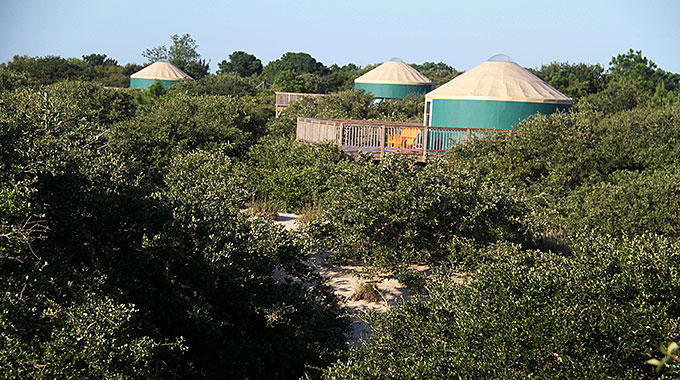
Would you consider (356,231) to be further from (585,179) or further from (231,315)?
(585,179)

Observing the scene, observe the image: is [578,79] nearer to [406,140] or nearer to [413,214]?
[406,140]

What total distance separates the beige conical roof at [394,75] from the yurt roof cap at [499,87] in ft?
68.2

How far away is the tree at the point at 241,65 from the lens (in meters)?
114

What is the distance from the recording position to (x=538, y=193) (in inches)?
755

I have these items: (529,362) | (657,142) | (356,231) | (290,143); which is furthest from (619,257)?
(290,143)

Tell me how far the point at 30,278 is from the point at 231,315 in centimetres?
317

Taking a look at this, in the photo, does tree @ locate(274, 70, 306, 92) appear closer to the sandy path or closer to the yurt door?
the yurt door

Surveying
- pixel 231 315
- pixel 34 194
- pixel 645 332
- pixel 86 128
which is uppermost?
pixel 86 128

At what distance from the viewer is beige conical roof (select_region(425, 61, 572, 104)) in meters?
26.1

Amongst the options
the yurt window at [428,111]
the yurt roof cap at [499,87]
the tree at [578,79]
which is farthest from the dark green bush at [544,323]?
the tree at [578,79]

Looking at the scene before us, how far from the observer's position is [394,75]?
49562 mm

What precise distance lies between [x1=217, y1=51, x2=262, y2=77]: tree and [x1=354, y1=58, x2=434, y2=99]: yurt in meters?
65.9

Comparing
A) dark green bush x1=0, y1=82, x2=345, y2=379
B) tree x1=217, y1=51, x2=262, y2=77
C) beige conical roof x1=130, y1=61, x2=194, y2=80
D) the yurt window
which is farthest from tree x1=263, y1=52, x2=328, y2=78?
dark green bush x1=0, y1=82, x2=345, y2=379

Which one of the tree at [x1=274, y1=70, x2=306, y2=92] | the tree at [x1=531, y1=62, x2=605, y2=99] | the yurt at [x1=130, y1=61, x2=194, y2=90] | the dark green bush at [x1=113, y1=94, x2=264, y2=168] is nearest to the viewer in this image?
the dark green bush at [x1=113, y1=94, x2=264, y2=168]
